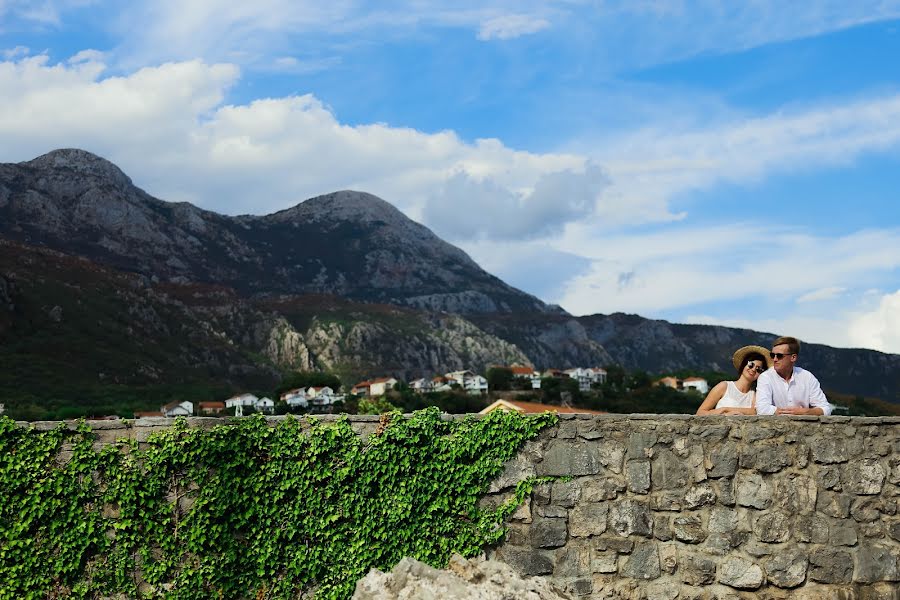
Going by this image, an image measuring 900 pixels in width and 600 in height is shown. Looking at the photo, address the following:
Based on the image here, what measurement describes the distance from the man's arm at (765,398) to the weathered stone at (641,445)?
4.26 feet

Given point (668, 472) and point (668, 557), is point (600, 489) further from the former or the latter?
point (668, 557)

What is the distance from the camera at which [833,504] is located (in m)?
8.45

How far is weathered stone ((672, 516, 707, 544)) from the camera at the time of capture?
8328 millimetres

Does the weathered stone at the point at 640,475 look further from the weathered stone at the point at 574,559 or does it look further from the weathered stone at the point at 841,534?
the weathered stone at the point at 841,534

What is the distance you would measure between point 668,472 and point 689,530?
2.12ft

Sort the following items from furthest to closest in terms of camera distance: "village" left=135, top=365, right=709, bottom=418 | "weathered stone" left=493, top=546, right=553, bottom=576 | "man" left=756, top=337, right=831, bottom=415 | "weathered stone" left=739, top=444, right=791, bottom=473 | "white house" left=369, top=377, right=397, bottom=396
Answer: "white house" left=369, top=377, right=397, bottom=396 < "village" left=135, top=365, right=709, bottom=418 < "man" left=756, top=337, right=831, bottom=415 < "weathered stone" left=739, top=444, right=791, bottom=473 < "weathered stone" left=493, top=546, right=553, bottom=576

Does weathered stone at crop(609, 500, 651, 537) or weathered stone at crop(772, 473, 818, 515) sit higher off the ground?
weathered stone at crop(772, 473, 818, 515)

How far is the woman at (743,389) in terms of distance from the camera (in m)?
8.92

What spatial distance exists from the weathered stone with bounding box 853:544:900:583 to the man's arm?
5.75 feet

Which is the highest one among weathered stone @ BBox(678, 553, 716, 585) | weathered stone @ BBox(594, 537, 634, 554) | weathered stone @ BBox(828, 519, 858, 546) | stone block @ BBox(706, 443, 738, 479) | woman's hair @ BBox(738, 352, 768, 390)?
woman's hair @ BBox(738, 352, 768, 390)

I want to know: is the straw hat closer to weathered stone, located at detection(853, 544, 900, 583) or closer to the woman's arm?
the woman's arm

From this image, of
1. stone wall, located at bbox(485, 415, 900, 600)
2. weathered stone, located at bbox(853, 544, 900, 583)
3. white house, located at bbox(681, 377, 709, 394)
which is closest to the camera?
stone wall, located at bbox(485, 415, 900, 600)

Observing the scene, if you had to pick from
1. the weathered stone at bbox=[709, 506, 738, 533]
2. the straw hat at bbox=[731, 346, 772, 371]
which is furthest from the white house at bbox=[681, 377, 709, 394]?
the weathered stone at bbox=[709, 506, 738, 533]

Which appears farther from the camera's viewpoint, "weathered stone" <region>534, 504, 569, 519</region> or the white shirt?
the white shirt
